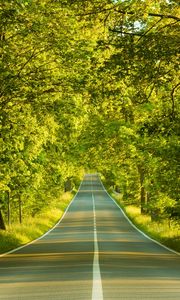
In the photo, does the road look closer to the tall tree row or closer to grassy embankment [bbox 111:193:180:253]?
the tall tree row

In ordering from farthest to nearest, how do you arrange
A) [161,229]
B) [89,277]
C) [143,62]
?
[161,229], [143,62], [89,277]

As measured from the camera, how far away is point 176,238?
89.8 feet

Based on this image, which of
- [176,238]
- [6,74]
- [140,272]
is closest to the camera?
[140,272]

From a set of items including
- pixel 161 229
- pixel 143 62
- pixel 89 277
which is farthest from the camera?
pixel 161 229

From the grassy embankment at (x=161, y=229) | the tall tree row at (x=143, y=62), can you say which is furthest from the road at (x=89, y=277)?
the grassy embankment at (x=161, y=229)

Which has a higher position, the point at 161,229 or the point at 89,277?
the point at 161,229

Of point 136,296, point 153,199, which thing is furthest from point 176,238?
point 136,296

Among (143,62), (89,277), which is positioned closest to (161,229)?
(143,62)

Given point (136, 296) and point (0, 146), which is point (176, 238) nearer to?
point (0, 146)

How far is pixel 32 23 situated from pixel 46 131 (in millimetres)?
7149

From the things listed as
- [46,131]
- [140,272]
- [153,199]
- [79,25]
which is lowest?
[140,272]

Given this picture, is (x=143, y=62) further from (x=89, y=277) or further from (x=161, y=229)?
(x=161, y=229)

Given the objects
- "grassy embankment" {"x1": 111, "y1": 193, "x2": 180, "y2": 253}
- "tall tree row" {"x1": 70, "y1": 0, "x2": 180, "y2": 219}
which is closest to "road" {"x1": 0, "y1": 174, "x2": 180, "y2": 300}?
"tall tree row" {"x1": 70, "y1": 0, "x2": 180, "y2": 219}

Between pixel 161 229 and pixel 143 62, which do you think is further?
pixel 161 229
